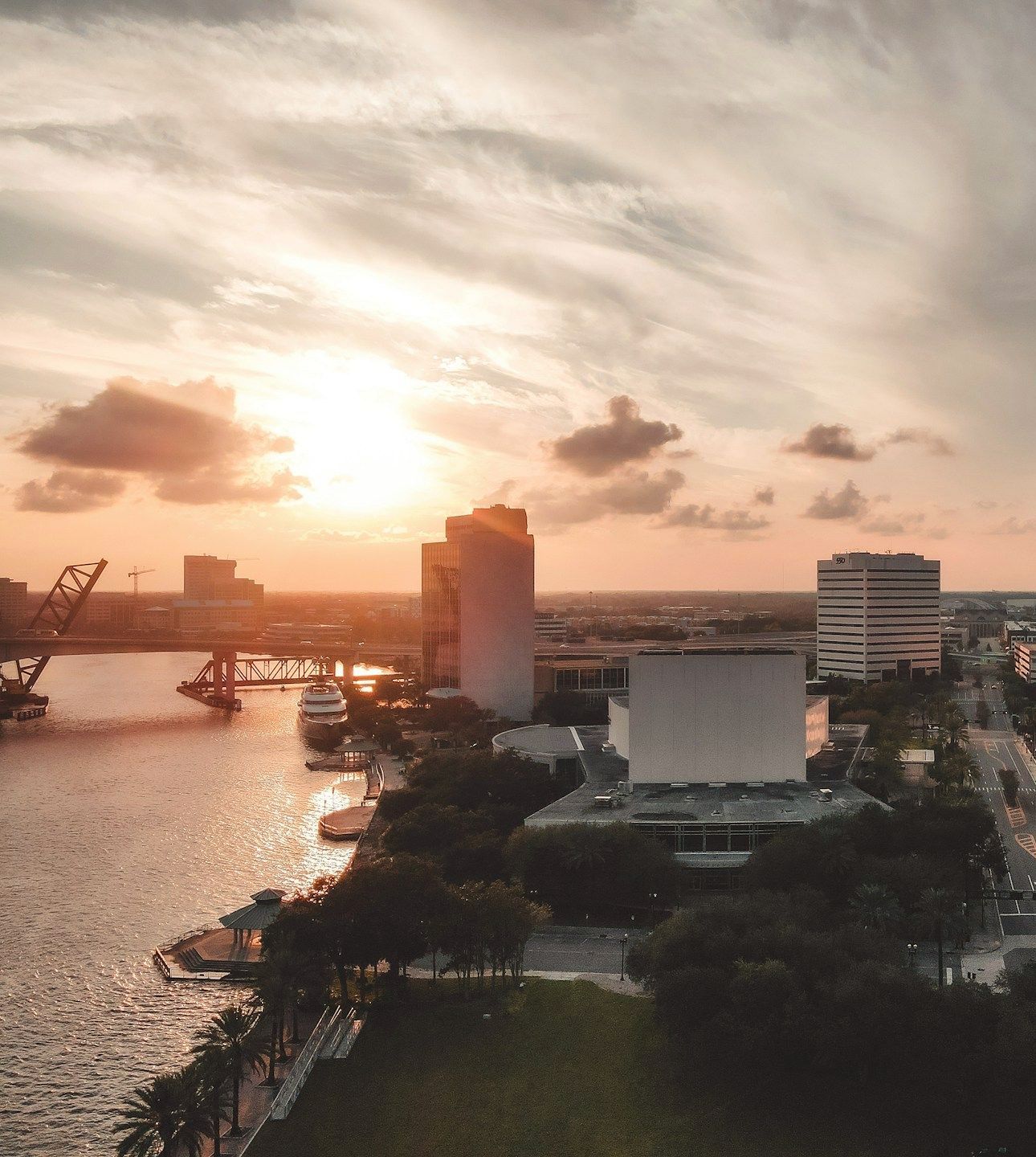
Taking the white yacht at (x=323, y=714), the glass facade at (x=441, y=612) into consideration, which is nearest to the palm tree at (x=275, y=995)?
the white yacht at (x=323, y=714)

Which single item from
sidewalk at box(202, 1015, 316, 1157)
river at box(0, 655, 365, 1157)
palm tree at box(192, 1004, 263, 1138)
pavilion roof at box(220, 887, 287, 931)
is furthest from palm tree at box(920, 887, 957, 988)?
river at box(0, 655, 365, 1157)

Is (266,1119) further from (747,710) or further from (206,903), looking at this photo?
(747,710)

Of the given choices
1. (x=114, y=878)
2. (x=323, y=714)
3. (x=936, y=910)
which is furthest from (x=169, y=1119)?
(x=323, y=714)

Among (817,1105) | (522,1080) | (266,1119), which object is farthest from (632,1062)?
(266,1119)

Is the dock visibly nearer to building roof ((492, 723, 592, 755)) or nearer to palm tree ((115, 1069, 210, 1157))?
building roof ((492, 723, 592, 755))

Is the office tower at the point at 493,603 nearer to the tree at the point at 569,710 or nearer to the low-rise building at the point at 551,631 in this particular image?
the tree at the point at 569,710
